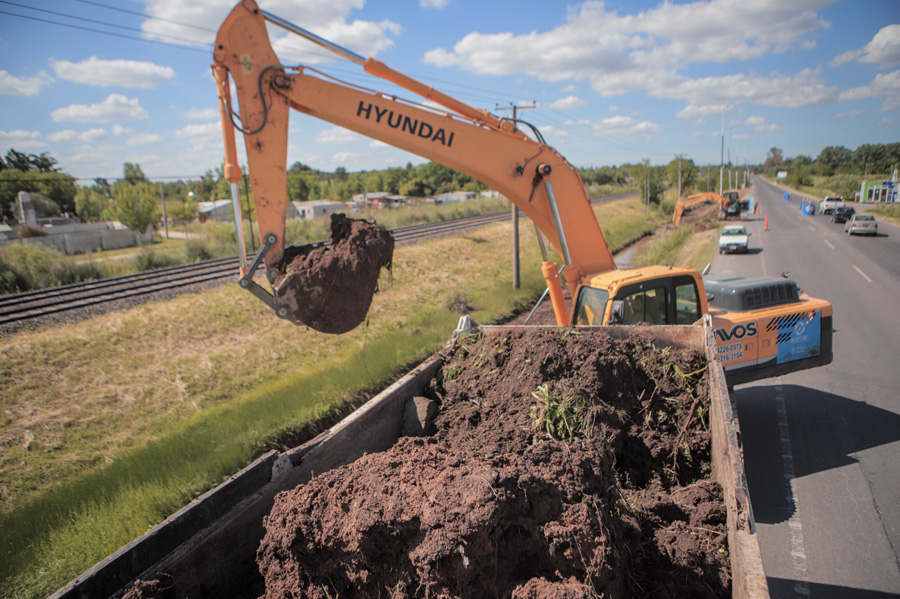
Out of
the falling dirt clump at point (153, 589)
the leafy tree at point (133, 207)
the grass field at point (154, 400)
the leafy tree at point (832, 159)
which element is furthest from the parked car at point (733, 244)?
the leafy tree at point (832, 159)

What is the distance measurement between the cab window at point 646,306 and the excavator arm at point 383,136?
997 mm

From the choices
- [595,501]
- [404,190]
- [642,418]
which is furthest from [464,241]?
[404,190]

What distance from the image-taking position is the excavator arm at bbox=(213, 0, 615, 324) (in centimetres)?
530

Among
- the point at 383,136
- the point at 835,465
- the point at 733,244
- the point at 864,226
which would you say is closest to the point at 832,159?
the point at 864,226

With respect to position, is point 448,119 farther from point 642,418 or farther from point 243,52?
point 642,418

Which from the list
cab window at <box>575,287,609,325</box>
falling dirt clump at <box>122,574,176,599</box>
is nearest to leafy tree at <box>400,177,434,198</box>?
cab window at <box>575,287,609,325</box>

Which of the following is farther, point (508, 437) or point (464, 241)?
point (464, 241)

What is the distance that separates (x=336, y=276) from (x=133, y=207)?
39.6m

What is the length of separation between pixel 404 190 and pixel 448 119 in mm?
74115

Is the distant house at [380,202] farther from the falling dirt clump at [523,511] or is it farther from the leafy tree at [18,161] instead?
the falling dirt clump at [523,511]

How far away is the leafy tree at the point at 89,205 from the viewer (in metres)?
42.4

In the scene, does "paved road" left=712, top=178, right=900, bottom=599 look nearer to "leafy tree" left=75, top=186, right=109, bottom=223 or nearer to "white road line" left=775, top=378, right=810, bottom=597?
"white road line" left=775, top=378, right=810, bottom=597

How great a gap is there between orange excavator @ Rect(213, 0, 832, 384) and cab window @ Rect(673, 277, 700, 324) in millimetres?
13

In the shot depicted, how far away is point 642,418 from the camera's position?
4.25m
